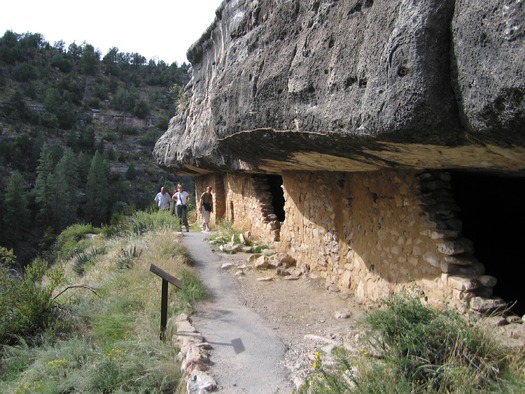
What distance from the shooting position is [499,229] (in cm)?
571

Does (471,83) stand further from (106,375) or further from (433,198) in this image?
(106,375)

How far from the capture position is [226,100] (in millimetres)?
6172

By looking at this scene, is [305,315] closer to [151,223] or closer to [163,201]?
[151,223]

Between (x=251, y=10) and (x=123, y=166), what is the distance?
120ft

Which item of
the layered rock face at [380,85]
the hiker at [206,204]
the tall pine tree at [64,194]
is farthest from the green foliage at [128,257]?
the tall pine tree at [64,194]

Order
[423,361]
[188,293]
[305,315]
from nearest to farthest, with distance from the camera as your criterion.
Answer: [423,361], [305,315], [188,293]

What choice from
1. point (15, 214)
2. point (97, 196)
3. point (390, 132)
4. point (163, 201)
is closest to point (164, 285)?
point (390, 132)

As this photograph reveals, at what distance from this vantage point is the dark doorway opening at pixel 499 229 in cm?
555

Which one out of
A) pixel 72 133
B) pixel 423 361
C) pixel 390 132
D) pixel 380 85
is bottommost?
pixel 423 361

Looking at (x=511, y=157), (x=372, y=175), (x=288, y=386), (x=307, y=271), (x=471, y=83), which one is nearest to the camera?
(x=471, y=83)

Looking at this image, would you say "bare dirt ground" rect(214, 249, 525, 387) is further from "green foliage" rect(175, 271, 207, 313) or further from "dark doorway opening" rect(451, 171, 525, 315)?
"dark doorway opening" rect(451, 171, 525, 315)

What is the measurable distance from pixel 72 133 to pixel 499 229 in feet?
132

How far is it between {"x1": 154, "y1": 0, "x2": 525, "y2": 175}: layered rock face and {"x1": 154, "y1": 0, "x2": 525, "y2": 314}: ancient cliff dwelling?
1 centimetres

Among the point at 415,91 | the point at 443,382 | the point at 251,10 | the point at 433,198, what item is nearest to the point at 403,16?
the point at 415,91
